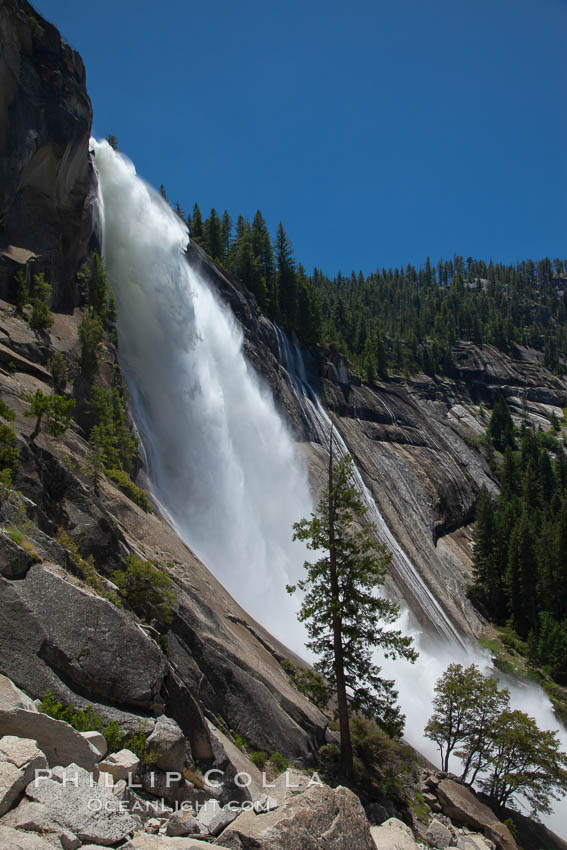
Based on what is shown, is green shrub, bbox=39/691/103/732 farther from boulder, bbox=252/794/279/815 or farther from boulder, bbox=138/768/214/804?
boulder, bbox=252/794/279/815

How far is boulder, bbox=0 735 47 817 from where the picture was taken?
17.2 feet

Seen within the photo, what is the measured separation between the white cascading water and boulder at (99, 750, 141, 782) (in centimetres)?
1898

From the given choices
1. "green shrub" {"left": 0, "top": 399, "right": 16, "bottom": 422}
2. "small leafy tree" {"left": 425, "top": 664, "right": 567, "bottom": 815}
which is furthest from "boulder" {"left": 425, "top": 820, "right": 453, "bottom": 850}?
"green shrub" {"left": 0, "top": 399, "right": 16, "bottom": 422}

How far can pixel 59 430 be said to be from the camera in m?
15.0

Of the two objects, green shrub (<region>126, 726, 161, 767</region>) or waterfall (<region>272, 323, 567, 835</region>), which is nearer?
green shrub (<region>126, 726, 161, 767</region>)

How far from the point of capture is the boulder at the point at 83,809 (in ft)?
17.2

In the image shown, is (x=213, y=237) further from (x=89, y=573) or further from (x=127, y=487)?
(x=89, y=573)

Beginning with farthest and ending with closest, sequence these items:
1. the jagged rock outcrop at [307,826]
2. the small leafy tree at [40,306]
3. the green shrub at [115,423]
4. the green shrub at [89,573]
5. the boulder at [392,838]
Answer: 1. the small leafy tree at [40,306]
2. the green shrub at [115,423]
3. the green shrub at [89,573]
4. the boulder at [392,838]
5. the jagged rock outcrop at [307,826]

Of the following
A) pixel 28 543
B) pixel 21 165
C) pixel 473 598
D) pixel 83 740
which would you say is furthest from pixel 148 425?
pixel 473 598

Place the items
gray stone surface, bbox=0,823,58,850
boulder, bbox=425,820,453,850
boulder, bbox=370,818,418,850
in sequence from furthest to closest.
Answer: boulder, bbox=425,820,453,850, boulder, bbox=370,818,418,850, gray stone surface, bbox=0,823,58,850

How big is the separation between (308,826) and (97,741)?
3.16 metres

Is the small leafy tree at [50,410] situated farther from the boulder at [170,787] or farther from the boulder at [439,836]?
the boulder at [439,836]

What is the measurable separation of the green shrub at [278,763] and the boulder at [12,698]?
742cm

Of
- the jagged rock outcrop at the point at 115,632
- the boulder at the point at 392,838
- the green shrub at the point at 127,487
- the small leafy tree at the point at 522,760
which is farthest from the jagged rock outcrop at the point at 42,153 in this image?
the small leafy tree at the point at 522,760
